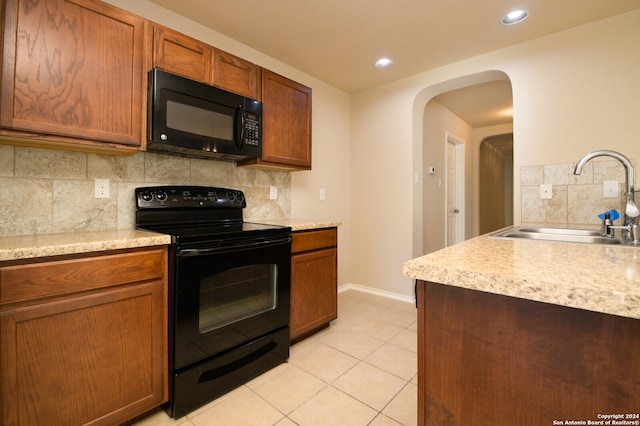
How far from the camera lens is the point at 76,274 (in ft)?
3.89

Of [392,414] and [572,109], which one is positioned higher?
[572,109]

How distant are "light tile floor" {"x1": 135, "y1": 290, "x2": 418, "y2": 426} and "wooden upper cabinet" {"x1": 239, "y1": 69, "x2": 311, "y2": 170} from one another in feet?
4.69

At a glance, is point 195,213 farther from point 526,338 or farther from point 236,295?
point 526,338

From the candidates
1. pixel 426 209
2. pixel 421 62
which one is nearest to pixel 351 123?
pixel 421 62

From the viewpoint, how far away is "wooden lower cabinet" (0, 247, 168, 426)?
3.53 feet

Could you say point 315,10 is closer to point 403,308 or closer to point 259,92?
point 259,92

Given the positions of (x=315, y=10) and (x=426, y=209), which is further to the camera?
(x=426, y=209)

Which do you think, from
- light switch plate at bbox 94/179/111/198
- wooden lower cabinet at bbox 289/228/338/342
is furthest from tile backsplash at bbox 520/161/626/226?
light switch plate at bbox 94/179/111/198

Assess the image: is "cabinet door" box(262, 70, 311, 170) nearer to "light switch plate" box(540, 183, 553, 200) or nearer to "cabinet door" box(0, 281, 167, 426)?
"cabinet door" box(0, 281, 167, 426)

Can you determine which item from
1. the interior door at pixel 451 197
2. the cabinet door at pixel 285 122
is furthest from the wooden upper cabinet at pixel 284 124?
the interior door at pixel 451 197

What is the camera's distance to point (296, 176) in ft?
9.57

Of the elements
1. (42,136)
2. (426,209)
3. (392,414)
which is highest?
(42,136)

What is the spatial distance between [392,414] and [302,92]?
235 cm

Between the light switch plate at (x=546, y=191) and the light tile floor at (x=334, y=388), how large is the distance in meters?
1.49
